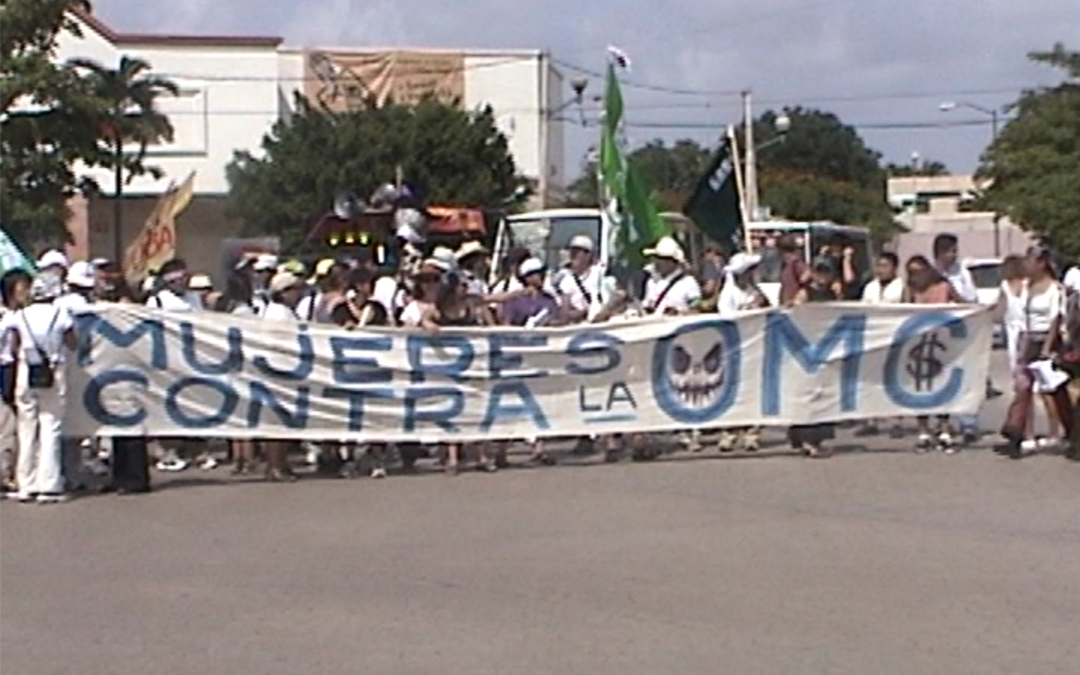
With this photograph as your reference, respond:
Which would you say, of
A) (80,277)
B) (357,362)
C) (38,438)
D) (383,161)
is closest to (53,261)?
(80,277)

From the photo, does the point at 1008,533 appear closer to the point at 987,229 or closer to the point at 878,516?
the point at 878,516

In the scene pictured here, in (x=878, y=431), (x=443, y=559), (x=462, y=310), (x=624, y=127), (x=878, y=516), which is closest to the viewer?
(x=443, y=559)

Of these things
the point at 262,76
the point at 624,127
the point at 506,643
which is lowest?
the point at 506,643

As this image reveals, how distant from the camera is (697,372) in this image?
55.6ft

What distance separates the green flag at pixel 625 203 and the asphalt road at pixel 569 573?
6.47 metres

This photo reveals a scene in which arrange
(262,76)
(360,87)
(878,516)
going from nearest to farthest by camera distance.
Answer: (878,516) → (262,76) → (360,87)

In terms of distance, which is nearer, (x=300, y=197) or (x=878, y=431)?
(x=878, y=431)

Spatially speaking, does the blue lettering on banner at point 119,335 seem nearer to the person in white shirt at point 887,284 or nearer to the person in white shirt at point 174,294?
the person in white shirt at point 174,294

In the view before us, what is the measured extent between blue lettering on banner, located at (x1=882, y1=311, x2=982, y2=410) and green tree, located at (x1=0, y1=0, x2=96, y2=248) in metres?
23.4

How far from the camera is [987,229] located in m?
71.3

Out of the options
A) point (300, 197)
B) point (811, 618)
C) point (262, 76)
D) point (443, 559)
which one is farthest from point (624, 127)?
point (262, 76)

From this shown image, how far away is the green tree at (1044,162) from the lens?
5053 cm

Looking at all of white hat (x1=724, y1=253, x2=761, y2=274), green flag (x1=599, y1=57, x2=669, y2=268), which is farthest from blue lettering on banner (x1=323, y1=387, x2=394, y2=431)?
green flag (x1=599, y1=57, x2=669, y2=268)

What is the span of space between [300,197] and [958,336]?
4978 centimetres
